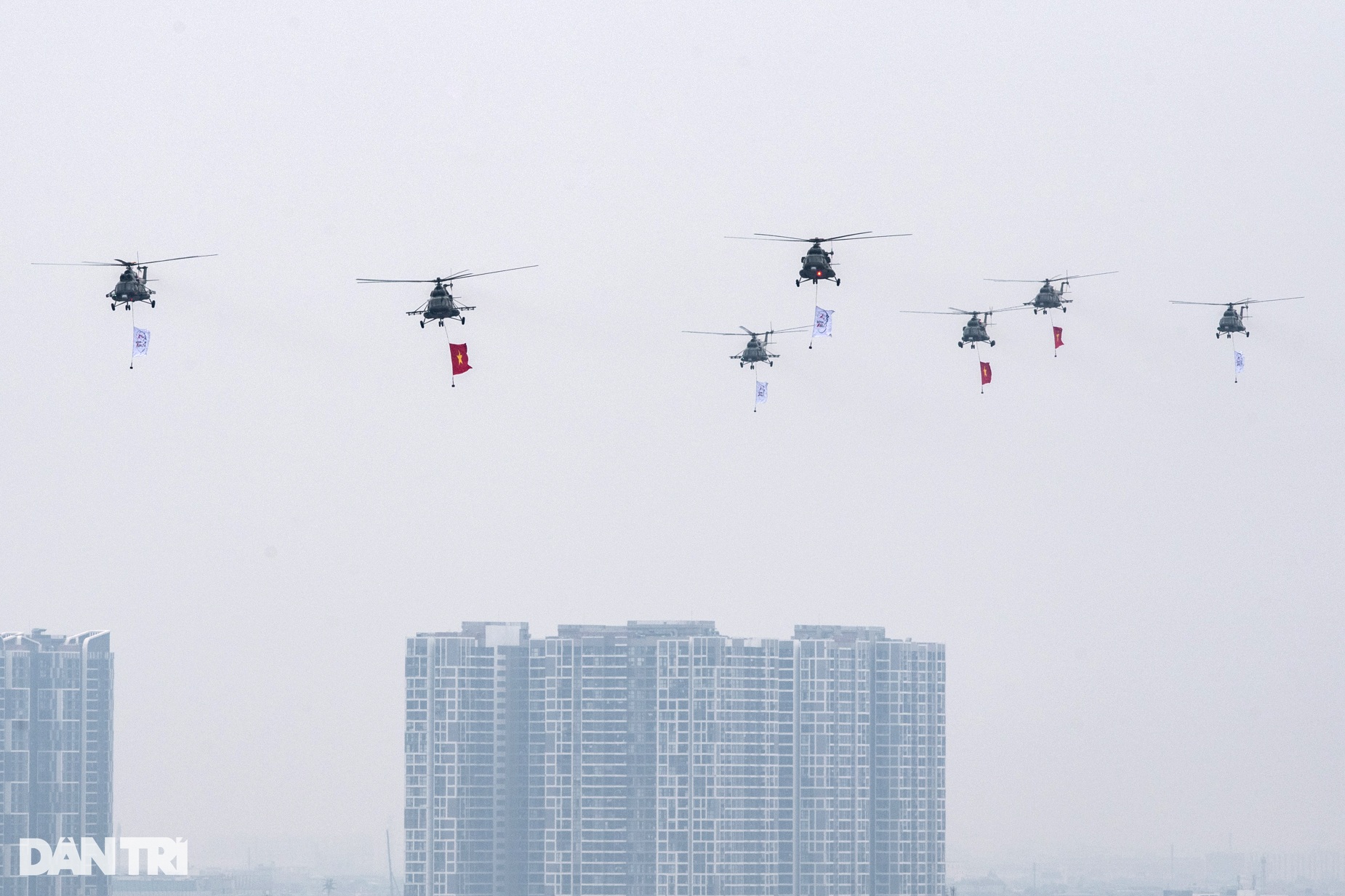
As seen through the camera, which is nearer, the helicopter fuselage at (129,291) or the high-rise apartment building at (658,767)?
the helicopter fuselage at (129,291)

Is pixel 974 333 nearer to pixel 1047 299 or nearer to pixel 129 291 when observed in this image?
pixel 1047 299

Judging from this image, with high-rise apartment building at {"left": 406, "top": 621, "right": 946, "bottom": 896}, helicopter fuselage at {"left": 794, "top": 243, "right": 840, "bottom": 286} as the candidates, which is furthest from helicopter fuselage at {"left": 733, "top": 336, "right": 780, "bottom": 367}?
high-rise apartment building at {"left": 406, "top": 621, "right": 946, "bottom": 896}

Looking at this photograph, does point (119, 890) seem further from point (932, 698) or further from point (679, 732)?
point (932, 698)

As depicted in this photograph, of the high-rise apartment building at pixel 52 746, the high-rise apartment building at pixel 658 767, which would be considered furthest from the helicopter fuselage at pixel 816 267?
the high-rise apartment building at pixel 52 746

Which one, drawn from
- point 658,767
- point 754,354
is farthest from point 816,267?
point 658,767

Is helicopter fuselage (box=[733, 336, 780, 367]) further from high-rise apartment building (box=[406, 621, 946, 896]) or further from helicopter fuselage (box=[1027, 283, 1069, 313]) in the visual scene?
high-rise apartment building (box=[406, 621, 946, 896])

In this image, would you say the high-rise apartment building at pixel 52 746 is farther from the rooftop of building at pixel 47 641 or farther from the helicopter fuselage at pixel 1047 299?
the helicopter fuselage at pixel 1047 299
